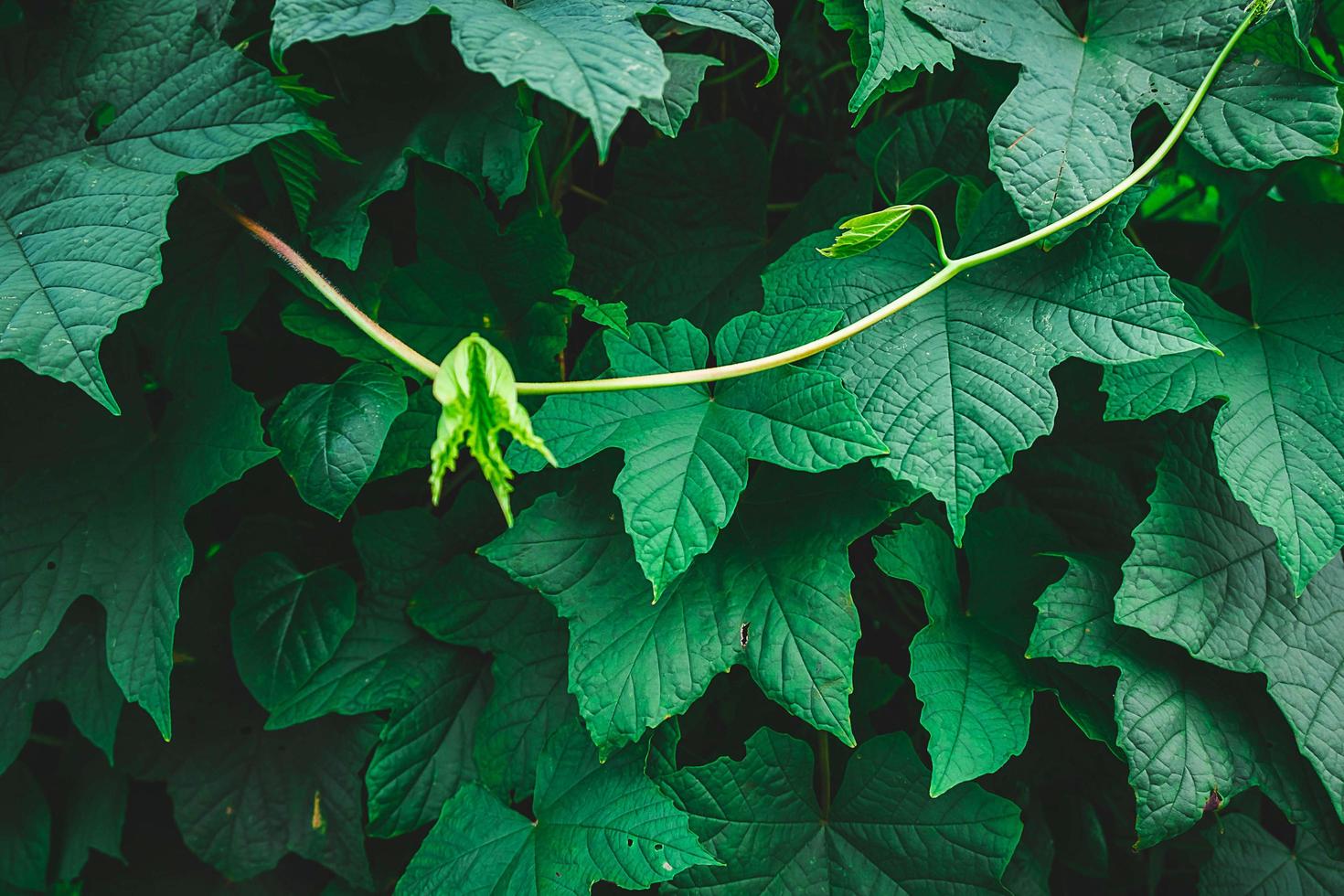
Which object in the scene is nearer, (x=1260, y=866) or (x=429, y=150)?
(x=429, y=150)

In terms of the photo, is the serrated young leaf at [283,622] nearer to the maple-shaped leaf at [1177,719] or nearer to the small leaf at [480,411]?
the small leaf at [480,411]

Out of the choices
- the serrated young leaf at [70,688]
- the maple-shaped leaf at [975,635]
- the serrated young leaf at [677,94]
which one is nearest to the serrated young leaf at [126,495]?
the serrated young leaf at [70,688]

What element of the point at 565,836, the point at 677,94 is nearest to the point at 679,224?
the point at 677,94

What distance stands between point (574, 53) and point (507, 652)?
658mm

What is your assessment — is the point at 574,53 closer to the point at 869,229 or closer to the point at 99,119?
the point at 869,229

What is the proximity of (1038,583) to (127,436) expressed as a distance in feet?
3.37

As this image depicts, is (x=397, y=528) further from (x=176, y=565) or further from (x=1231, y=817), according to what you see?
(x=1231, y=817)

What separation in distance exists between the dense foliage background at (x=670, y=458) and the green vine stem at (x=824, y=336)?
0.02 m

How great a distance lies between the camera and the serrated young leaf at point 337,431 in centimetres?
88

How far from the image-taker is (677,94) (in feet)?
3.15

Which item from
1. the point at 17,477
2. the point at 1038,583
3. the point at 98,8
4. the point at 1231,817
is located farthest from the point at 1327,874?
the point at 98,8

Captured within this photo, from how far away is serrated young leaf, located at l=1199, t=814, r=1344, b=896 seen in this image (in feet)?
3.54

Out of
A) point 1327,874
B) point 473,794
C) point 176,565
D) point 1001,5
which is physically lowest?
point 1327,874

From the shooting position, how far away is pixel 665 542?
2.60ft
